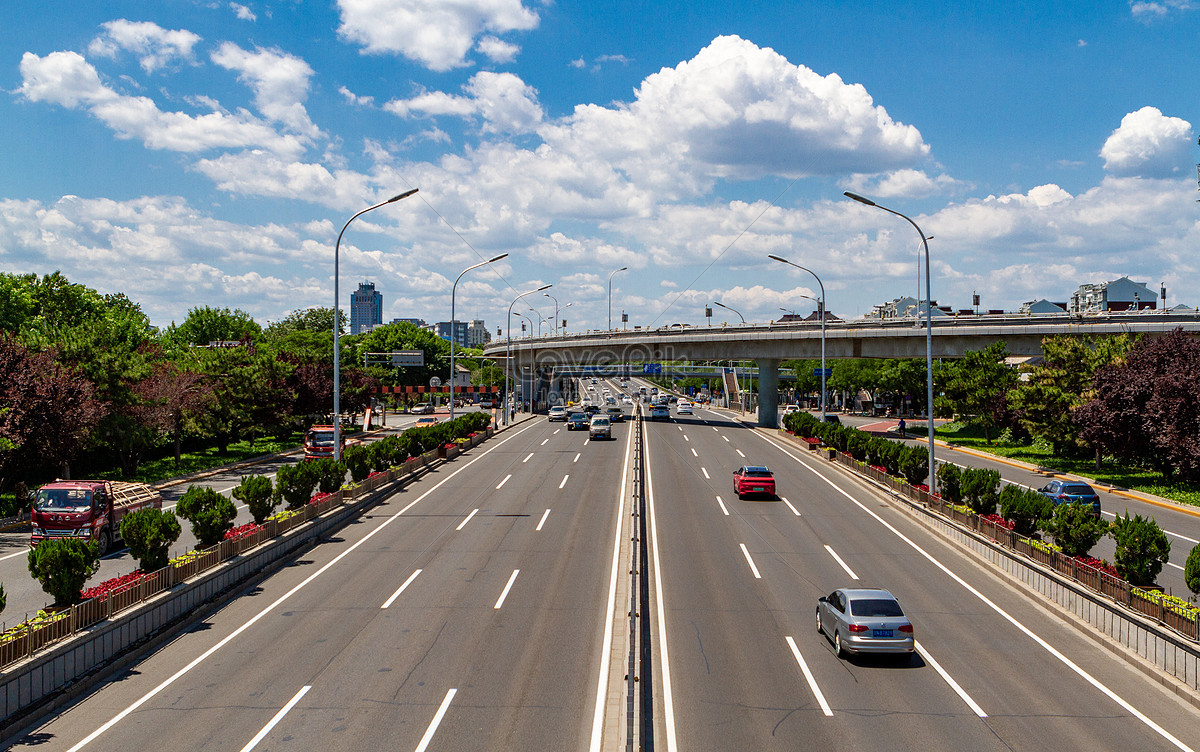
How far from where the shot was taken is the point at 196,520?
20688mm

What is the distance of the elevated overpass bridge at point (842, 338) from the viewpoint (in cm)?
5741

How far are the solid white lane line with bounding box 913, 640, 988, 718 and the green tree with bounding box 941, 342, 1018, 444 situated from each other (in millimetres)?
45614

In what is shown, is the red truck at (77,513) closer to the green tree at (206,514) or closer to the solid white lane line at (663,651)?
the green tree at (206,514)

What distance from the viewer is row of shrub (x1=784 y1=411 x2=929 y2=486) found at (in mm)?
34000

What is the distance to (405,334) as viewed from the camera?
396 feet

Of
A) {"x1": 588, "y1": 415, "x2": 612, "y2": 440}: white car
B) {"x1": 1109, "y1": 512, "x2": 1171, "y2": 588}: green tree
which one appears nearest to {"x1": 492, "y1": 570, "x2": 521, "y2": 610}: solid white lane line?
{"x1": 1109, "y1": 512, "x2": 1171, "y2": 588}: green tree

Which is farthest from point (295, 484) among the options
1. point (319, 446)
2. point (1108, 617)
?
point (1108, 617)

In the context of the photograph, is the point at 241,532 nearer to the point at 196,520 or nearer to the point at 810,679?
the point at 196,520

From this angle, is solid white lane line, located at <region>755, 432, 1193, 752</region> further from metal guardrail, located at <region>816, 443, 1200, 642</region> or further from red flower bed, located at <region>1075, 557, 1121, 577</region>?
red flower bed, located at <region>1075, 557, 1121, 577</region>

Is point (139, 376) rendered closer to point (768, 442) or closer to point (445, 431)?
point (445, 431)

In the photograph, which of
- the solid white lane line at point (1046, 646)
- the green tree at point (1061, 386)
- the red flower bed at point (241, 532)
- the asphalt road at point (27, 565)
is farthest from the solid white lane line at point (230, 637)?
the green tree at point (1061, 386)

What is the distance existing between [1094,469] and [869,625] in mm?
38377

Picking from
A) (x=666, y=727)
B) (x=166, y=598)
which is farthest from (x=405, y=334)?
(x=666, y=727)

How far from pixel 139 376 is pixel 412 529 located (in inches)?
861
